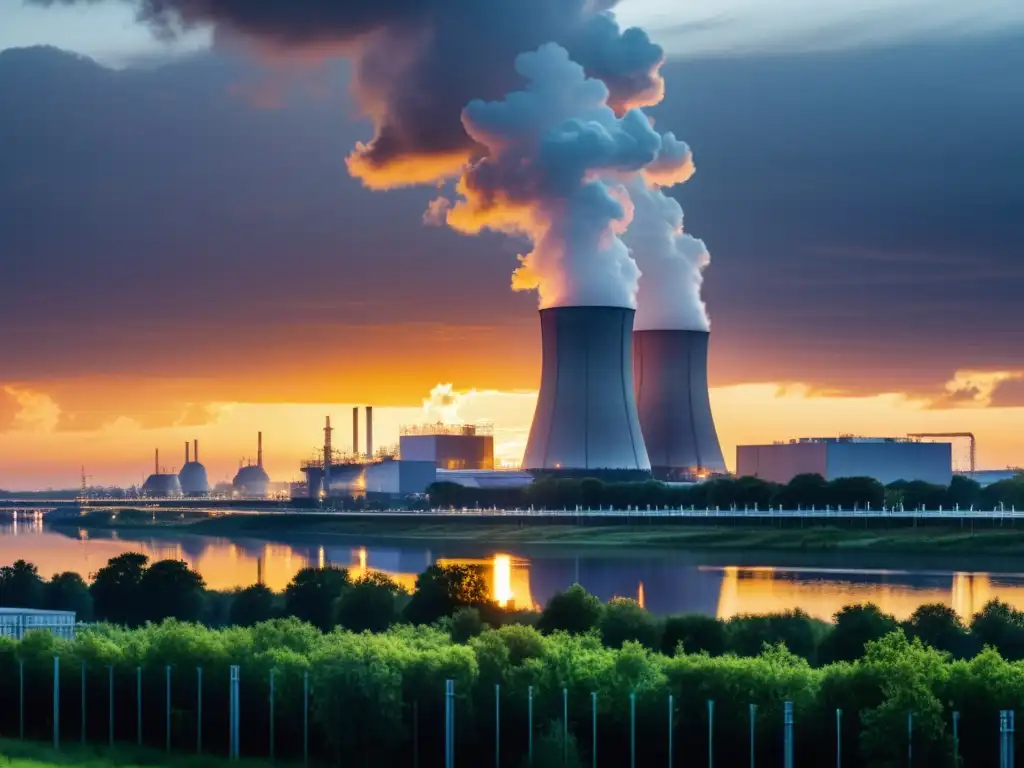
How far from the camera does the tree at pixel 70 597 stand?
30.5 meters

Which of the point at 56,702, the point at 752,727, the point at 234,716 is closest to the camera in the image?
the point at 752,727

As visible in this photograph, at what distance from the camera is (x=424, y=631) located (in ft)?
66.6

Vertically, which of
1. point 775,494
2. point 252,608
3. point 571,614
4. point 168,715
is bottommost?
point 168,715

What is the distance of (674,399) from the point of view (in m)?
60.5

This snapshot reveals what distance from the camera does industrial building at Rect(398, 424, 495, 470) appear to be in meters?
76.8

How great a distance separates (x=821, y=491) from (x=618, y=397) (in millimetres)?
10525

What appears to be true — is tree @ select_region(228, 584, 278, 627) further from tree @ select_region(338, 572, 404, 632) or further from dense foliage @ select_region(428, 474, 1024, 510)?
dense foliage @ select_region(428, 474, 1024, 510)

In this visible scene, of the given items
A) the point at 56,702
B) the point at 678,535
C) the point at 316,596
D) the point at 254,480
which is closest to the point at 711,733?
the point at 56,702

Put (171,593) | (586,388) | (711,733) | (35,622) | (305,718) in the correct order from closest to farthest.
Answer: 1. (711,733)
2. (305,718)
3. (35,622)
4. (171,593)
5. (586,388)

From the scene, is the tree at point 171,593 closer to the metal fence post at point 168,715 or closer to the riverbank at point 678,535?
the metal fence post at point 168,715

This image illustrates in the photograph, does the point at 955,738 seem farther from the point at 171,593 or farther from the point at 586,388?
the point at 586,388

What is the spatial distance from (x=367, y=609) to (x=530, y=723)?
9808mm

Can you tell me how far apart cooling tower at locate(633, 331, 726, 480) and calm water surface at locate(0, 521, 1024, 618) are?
9.01 metres

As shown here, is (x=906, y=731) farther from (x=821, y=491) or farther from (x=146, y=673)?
(x=821, y=491)
